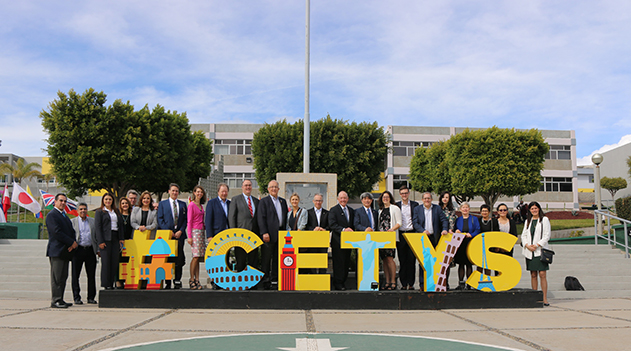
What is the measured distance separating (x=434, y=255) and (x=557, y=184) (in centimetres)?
4767

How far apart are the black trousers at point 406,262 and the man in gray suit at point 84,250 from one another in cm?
542

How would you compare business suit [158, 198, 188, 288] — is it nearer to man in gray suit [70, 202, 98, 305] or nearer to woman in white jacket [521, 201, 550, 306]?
man in gray suit [70, 202, 98, 305]

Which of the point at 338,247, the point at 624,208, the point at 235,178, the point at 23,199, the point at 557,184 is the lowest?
the point at 338,247

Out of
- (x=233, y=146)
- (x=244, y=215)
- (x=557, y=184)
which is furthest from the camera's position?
(x=557, y=184)

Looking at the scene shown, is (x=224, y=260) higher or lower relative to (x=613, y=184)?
Answer: lower

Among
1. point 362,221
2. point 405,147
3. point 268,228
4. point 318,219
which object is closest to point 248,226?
point 268,228

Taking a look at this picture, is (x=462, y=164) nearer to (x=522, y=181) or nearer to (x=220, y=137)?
(x=522, y=181)

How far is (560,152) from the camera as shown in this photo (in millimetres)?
49125

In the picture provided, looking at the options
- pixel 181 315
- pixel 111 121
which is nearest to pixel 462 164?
pixel 111 121

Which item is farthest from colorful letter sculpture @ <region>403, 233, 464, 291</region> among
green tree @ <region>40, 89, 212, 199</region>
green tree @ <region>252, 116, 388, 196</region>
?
green tree @ <region>252, 116, 388, 196</region>

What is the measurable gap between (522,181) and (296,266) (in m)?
24.7

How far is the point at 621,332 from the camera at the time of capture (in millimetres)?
5391

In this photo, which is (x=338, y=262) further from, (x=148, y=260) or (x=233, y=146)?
(x=233, y=146)

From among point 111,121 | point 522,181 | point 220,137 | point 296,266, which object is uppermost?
point 220,137
